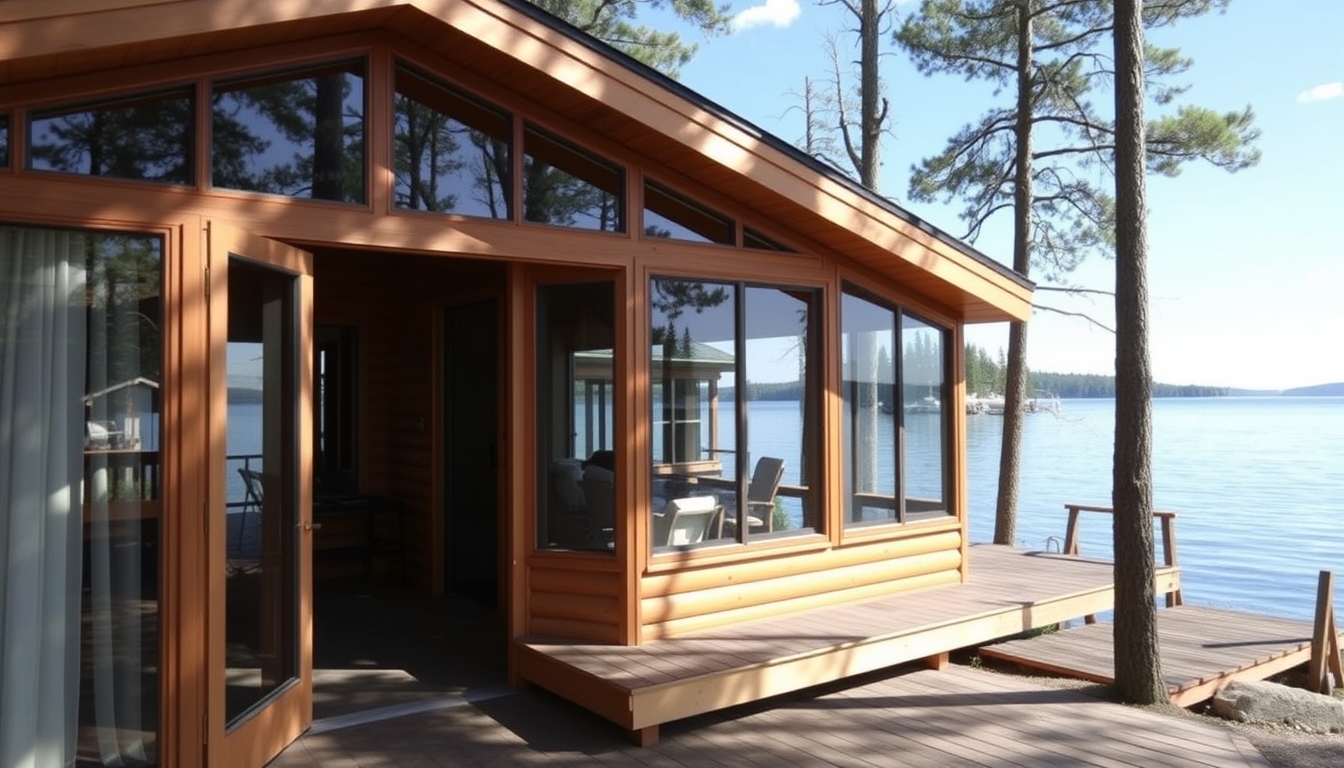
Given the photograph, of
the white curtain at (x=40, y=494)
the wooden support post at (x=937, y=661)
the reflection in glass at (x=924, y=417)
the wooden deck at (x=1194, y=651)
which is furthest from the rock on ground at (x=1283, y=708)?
the white curtain at (x=40, y=494)

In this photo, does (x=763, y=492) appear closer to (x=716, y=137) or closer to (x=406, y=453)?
(x=716, y=137)

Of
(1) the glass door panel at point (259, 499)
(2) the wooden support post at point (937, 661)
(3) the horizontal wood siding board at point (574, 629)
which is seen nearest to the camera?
(1) the glass door panel at point (259, 499)

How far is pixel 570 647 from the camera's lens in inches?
193

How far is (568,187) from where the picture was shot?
500cm

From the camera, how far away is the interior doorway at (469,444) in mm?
7125

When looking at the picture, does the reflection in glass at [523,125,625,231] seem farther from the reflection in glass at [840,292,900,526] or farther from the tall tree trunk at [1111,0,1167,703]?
the tall tree trunk at [1111,0,1167,703]

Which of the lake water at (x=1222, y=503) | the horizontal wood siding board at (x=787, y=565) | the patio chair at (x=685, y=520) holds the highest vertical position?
the patio chair at (x=685, y=520)

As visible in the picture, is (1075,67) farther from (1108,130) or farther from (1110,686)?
(1110,686)

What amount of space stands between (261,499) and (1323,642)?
21.0 ft

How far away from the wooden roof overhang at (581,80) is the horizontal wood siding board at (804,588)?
5.84ft

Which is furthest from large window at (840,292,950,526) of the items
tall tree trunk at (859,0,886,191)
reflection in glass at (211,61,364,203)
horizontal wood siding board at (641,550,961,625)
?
tall tree trunk at (859,0,886,191)

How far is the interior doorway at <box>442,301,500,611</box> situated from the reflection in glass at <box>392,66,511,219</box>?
2400mm

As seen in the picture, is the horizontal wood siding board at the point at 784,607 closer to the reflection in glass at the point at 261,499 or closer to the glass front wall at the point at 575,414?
the glass front wall at the point at 575,414

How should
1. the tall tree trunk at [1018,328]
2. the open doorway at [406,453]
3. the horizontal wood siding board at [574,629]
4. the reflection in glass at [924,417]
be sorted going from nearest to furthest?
1. the horizontal wood siding board at [574,629]
2. the reflection in glass at [924,417]
3. the open doorway at [406,453]
4. the tall tree trunk at [1018,328]
